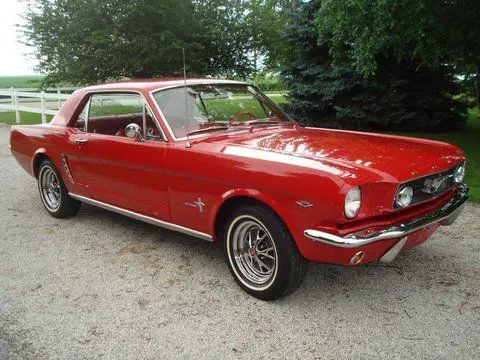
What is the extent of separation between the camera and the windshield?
393 cm

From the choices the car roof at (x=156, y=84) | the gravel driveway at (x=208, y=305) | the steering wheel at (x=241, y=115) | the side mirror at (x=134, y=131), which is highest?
the car roof at (x=156, y=84)

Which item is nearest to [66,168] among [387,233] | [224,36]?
[387,233]

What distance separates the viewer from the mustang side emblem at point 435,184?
10.5 feet

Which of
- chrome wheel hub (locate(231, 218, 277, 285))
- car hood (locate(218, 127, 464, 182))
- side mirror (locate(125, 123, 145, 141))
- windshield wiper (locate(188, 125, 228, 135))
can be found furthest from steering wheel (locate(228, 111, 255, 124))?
chrome wheel hub (locate(231, 218, 277, 285))

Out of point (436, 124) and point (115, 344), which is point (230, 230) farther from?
point (436, 124)

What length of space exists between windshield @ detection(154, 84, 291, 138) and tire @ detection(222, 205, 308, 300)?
1.00 metres

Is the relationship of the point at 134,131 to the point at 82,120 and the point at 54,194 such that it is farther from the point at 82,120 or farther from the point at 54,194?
the point at 54,194

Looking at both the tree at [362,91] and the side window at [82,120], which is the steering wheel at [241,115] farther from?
the tree at [362,91]

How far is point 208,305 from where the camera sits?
10.6 feet

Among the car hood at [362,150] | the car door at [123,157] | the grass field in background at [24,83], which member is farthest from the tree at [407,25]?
the grass field in background at [24,83]

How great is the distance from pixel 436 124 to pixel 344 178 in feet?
32.7

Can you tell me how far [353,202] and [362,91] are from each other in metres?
9.48

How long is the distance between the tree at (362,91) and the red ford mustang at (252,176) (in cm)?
721

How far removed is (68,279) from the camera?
12.1ft
